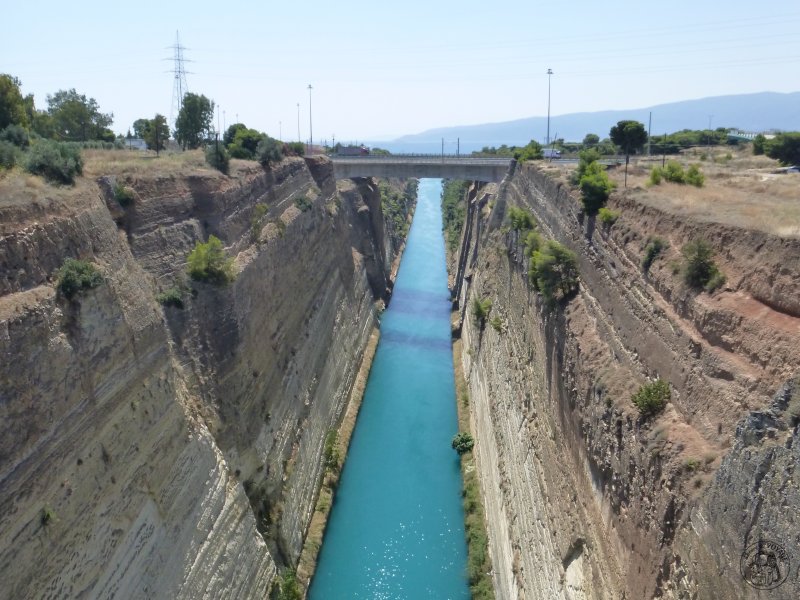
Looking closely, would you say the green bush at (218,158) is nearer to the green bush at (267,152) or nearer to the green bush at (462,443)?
the green bush at (267,152)

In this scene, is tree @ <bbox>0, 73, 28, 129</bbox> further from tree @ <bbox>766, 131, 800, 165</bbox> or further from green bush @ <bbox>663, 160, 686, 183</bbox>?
tree @ <bbox>766, 131, 800, 165</bbox>

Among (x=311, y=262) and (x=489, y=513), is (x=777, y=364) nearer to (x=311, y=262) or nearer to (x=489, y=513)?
(x=489, y=513)

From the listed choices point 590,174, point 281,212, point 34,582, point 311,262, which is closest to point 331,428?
point 311,262

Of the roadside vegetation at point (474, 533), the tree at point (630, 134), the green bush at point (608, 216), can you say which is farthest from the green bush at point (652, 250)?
the tree at point (630, 134)

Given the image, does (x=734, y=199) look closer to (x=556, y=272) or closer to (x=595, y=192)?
(x=595, y=192)

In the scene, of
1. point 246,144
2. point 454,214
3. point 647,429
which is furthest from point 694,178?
point 454,214

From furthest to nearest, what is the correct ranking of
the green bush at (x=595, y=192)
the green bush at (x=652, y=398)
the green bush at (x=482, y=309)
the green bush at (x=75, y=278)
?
the green bush at (x=482, y=309) → the green bush at (x=595, y=192) → the green bush at (x=75, y=278) → the green bush at (x=652, y=398)

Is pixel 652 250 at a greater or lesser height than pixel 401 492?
greater
